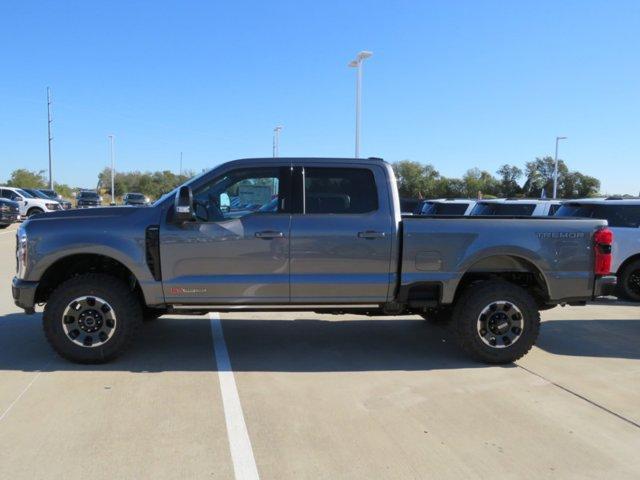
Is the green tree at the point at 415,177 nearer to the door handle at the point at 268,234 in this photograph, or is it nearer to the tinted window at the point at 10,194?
the tinted window at the point at 10,194

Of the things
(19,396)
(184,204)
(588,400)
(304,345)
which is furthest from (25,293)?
(588,400)

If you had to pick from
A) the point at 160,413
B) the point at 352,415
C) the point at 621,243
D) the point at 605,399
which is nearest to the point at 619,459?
the point at 605,399

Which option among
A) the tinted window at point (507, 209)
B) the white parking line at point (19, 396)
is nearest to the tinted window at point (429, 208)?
the tinted window at point (507, 209)

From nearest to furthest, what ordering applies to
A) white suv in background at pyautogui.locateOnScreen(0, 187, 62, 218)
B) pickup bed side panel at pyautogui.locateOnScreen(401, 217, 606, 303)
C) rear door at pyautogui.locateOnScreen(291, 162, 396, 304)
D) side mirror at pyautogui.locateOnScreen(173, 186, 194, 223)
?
side mirror at pyautogui.locateOnScreen(173, 186, 194, 223) → rear door at pyautogui.locateOnScreen(291, 162, 396, 304) → pickup bed side panel at pyautogui.locateOnScreen(401, 217, 606, 303) → white suv in background at pyautogui.locateOnScreen(0, 187, 62, 218)

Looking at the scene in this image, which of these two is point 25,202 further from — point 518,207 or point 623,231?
point 623,231

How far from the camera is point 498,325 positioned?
19.0ft

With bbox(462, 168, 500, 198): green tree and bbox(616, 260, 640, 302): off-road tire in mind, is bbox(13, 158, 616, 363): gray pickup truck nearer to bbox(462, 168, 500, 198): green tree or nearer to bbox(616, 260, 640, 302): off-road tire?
bbox(616, 260, 640, 302): off-road tire

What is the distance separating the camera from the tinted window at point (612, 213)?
32.6 ft

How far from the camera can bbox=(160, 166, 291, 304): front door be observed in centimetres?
540

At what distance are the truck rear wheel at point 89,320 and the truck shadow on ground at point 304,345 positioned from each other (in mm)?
173

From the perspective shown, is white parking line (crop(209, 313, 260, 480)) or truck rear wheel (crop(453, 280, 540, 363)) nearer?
white parking line (crop(209, 313, 260, 480))

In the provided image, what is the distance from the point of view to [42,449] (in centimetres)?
374

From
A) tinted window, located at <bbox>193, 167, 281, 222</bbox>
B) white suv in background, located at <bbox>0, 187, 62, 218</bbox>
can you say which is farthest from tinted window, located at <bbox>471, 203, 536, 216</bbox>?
white suv in background, located at <bbox>0, 187, 62, 218</bbox>

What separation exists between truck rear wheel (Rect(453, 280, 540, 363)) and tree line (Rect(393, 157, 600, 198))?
5429 centimetres
